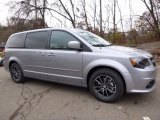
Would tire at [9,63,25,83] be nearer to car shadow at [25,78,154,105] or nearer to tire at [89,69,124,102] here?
car shadow at [25,78,154,105]

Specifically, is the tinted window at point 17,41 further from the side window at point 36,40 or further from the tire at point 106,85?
the tire at point 106,85

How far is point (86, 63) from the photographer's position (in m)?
5.17

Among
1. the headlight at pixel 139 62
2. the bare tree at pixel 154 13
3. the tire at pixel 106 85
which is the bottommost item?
the tire at pixel 106 85

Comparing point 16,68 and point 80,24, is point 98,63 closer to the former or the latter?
point 16,68

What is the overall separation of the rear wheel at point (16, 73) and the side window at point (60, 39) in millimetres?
1707

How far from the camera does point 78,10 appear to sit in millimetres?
20984

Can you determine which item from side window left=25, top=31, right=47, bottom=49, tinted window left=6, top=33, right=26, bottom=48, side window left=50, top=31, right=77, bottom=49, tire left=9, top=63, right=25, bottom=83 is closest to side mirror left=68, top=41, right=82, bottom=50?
side window left=50, top=31, right=77, bottom=49

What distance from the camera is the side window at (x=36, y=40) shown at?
6.14m

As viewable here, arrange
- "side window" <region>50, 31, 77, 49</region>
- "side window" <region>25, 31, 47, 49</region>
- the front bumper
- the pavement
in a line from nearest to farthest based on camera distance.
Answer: the pavement < the front bumper < "side window" <region>50, 31, 77, 49</region> < "side window" <region>25, 31, 47, 49</region>

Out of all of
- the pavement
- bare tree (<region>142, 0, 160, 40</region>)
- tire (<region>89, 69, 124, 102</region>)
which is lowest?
the pavement

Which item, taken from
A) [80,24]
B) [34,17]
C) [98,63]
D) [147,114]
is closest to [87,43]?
[98,63]

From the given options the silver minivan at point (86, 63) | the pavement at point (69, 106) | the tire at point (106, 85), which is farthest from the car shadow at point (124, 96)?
the silver minivan at point (86, 63)

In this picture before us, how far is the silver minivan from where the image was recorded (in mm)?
4684

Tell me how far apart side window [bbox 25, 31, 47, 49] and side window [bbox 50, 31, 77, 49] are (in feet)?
1.02
